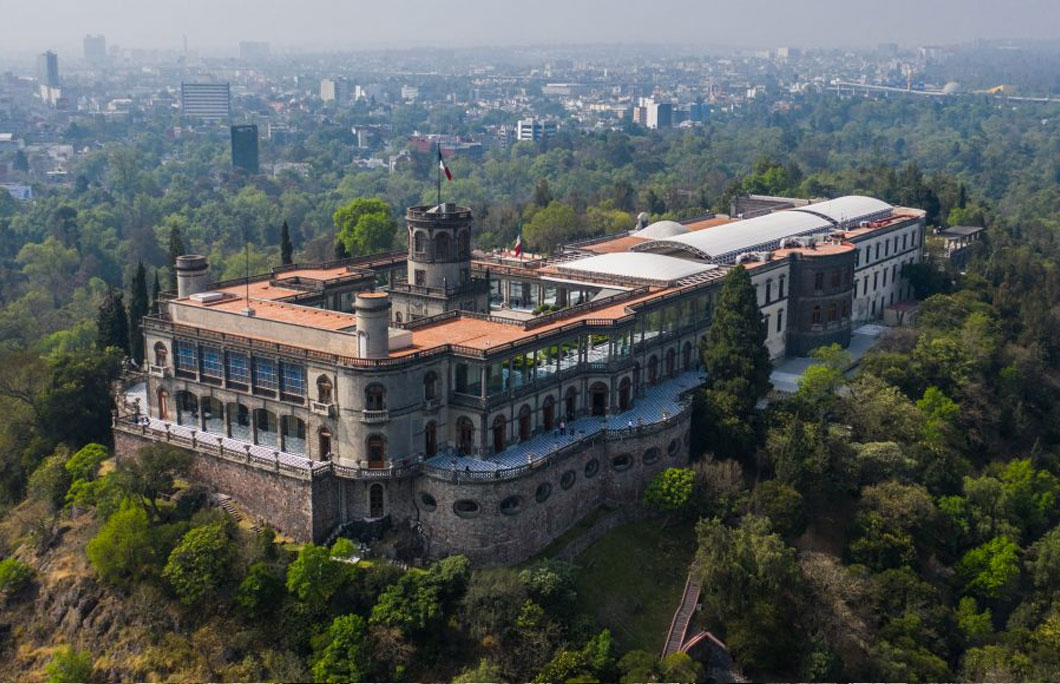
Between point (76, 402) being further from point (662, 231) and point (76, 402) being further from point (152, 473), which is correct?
point (662, 231)

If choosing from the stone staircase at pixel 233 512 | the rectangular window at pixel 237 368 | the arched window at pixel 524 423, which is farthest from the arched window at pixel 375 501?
the rectangular window at pixel 237 368

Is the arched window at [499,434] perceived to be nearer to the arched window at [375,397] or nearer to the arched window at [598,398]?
the arched window at [375,397]

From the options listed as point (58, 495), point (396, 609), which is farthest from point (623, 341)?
point (58, 495)

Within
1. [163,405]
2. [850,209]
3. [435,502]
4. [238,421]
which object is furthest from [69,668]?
[850,209]

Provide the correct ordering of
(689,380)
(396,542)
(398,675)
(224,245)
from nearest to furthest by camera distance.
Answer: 1. (398,675)
2. (396,542)
3. (689,380)
4. (224,245)

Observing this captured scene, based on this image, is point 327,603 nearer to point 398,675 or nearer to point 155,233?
point 398,675

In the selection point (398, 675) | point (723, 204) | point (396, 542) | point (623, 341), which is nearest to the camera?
point (398, 675)

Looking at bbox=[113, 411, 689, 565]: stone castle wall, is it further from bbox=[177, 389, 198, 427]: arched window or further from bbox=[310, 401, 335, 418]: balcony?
bbox=[177, 389, 198, 427]: arched window
